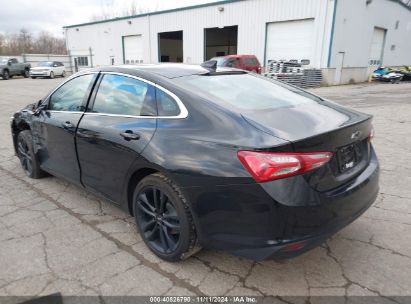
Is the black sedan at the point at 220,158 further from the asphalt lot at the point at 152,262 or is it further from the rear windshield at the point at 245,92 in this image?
the asphalt lot at the point at 152,262

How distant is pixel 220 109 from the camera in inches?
98.0

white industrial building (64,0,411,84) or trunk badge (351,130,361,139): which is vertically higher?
white industrial building (64,0,411,84)

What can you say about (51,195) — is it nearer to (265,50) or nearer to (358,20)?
(265,50)

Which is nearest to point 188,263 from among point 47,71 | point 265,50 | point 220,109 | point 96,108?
point 220,109

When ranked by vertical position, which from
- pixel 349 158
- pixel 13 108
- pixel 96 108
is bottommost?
pixel 13 108

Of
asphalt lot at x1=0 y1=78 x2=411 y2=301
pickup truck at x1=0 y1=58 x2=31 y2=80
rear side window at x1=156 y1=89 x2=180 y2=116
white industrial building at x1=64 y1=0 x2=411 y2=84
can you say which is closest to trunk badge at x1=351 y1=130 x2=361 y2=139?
asphalt lot at x1=0 y1=78 x2=411 y2=301

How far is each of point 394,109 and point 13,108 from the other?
13.0m

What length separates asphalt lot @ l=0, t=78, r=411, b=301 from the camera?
2510mm

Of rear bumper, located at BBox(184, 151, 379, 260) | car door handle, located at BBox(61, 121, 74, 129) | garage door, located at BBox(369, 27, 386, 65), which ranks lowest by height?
rear bumper, located at BBox(184, 151, 379, 260)

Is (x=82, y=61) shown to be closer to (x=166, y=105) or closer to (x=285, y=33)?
(x=285, y=33)

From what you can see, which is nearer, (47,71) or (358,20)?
(358,20)

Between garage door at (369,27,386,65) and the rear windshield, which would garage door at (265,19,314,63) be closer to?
garage door at (369,27,386,65)

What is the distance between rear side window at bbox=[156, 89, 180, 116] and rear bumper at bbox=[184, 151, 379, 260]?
66cm

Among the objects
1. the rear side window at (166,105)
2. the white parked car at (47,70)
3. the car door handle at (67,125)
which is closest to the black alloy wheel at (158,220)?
the rear side window at (166,105)
